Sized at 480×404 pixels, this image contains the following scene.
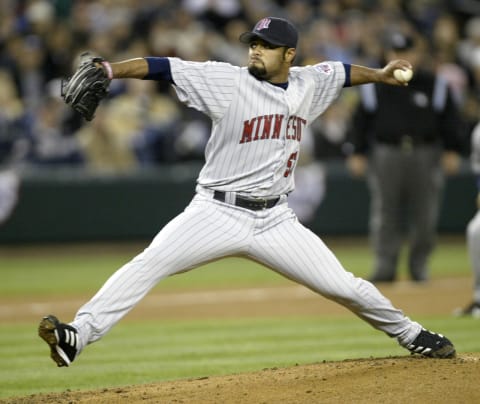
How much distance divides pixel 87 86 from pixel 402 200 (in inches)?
258

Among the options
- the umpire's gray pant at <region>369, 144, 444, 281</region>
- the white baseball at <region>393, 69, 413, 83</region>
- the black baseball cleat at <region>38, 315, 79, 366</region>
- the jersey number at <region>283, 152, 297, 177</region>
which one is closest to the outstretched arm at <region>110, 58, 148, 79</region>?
the jersey number at <region>283, 152, 297, 177</region>

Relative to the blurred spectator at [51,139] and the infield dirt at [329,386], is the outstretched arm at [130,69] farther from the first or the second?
the blurred spectator at [51,139]

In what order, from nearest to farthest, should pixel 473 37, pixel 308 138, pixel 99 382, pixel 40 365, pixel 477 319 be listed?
pixel 99 382
pixel 40 365
pixel 477 319
pixel 308 138
pixel 473 37

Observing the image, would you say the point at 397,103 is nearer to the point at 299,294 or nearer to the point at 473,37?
the point at 299,294

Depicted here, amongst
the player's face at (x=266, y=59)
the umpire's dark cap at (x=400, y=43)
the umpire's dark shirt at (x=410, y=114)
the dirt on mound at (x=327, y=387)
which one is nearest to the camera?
the dirt on mound at (x=327, y=387)

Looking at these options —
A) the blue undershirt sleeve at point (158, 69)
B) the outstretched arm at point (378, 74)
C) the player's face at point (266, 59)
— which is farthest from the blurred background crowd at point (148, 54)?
the blue undershirt sleeve at point (158, 69)

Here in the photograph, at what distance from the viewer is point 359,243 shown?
51.0 feet

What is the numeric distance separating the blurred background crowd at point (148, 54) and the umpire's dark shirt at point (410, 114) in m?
2.16

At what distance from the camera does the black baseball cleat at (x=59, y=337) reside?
5066mm

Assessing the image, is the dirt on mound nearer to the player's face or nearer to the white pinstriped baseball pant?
the white pinstriped baseball pant

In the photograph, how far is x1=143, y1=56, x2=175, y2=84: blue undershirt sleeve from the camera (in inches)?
212

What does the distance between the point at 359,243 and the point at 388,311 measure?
9.83 m

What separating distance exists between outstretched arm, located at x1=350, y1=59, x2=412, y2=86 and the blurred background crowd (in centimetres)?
727

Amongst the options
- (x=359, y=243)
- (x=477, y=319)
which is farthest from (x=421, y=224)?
(x=359, y=243)
